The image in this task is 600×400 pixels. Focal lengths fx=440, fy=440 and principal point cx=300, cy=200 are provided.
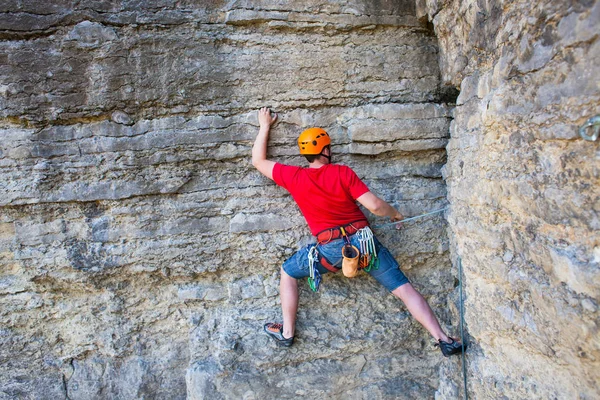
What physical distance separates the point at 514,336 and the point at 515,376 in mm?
277

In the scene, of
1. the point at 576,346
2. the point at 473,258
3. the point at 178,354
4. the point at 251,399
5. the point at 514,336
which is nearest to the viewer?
the point at 576,346

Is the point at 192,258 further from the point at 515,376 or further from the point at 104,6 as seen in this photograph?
the point at 515,376

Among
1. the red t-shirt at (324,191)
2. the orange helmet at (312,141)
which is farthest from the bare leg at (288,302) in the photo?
the orange helmet at (312,141)

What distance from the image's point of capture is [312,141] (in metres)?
3.22

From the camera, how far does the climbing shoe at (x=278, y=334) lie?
11.2 ft

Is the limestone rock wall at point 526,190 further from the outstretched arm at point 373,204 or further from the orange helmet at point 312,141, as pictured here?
the orange helmet at point 312,141

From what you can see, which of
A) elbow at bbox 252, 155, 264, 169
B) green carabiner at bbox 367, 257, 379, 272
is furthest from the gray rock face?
green carabiner at bbox 367, 257, 379, 272

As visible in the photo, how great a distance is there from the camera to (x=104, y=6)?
3.25 m

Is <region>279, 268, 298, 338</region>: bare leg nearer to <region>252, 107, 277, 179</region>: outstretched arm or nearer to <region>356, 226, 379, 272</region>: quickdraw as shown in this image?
<region>356, 226, 379, 272</region>: quickdraw

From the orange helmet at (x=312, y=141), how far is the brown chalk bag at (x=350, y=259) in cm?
74

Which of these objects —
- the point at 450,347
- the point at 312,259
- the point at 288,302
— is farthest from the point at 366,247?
the point at 450,347

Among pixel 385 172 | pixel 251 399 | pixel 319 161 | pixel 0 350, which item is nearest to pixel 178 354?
pixel 251 399

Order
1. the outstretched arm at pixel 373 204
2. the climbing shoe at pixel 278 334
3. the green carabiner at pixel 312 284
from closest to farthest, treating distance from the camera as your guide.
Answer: the outstretched arm at pixel 373 204 → the green carabiner at pixel 312 284 → the climbing shoe at pixel 278 334

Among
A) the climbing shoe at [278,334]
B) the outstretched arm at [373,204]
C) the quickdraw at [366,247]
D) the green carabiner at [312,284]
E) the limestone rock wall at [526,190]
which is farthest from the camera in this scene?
the climbing shoe at [278,334]
